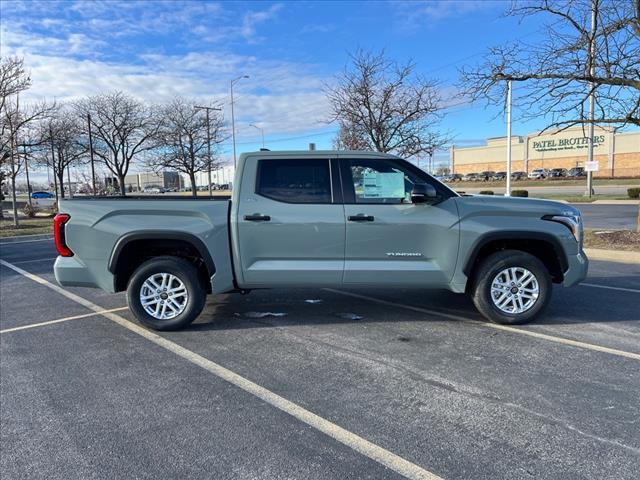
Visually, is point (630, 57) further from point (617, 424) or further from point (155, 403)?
point (155, 403)

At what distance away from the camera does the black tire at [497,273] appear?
5082mm

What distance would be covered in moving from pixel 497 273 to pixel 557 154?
91225 millimetres

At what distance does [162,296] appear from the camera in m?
5.21

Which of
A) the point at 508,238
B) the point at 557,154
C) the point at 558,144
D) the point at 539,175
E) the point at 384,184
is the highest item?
the point at 558,144

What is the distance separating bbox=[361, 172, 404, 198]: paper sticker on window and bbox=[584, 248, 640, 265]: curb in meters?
6.78

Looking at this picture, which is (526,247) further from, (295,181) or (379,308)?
(295,181)

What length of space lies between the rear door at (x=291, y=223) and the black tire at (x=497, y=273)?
1.55 meters

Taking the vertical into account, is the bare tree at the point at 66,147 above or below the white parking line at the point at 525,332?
above

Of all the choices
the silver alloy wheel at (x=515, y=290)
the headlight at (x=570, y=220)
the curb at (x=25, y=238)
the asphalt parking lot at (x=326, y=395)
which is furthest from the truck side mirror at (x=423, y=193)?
the curb at (x=25, y=238)

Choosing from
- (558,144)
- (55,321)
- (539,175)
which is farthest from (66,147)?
(558,144)

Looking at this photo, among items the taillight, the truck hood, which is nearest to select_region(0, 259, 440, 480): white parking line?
the taillight

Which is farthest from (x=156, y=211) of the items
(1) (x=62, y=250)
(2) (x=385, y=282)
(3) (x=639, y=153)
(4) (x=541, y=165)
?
(4) (x=541, y=165)

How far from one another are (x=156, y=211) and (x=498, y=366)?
3.77 metres

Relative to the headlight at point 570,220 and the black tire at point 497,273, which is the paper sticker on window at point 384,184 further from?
the headlight at point 570,220
